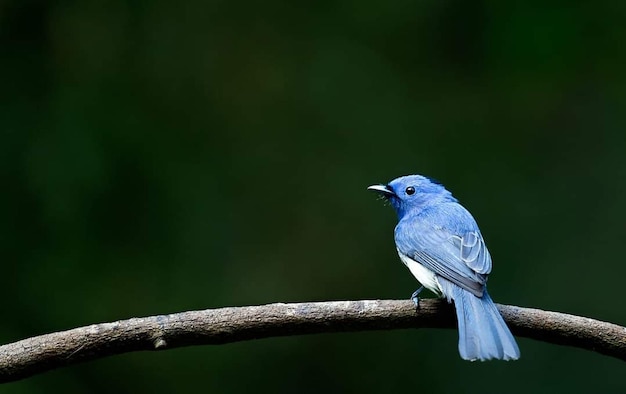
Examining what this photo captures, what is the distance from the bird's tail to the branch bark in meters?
0.10

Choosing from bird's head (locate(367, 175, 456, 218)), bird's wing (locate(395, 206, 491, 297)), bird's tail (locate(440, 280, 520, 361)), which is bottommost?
bird's tail (locate(440, 280, 520, 361))

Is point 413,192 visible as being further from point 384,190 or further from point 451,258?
point 451,258

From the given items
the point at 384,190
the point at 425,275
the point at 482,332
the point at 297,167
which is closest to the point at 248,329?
the point at 482,332

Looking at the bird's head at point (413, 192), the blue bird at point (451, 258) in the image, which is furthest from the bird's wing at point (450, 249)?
the bird's head at point (413, 192)

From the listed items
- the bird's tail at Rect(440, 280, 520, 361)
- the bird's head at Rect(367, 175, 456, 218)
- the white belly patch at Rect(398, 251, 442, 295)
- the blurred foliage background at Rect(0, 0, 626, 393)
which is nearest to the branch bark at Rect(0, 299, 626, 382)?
the bird's tail at Rect(440, 280, 520, 361)

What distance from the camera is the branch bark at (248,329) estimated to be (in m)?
2.62

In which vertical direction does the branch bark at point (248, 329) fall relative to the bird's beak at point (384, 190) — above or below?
below

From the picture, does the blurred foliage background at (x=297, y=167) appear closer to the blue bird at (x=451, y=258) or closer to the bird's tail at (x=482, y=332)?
the blue bird at (x=451, y=258)

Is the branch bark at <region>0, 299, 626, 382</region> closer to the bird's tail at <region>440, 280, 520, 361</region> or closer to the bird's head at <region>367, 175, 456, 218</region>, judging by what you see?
the bird's tail at <region>440, 280, 520, 361</region>

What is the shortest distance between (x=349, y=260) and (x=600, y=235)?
1552 mm

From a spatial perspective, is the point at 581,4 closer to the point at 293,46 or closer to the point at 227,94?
the point at 293,46

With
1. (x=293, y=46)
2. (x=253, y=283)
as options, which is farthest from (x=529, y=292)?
(x=293, y=46)

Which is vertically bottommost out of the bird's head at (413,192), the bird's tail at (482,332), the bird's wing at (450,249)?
the bird's tail at (482,332)

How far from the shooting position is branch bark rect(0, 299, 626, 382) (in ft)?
8.58
